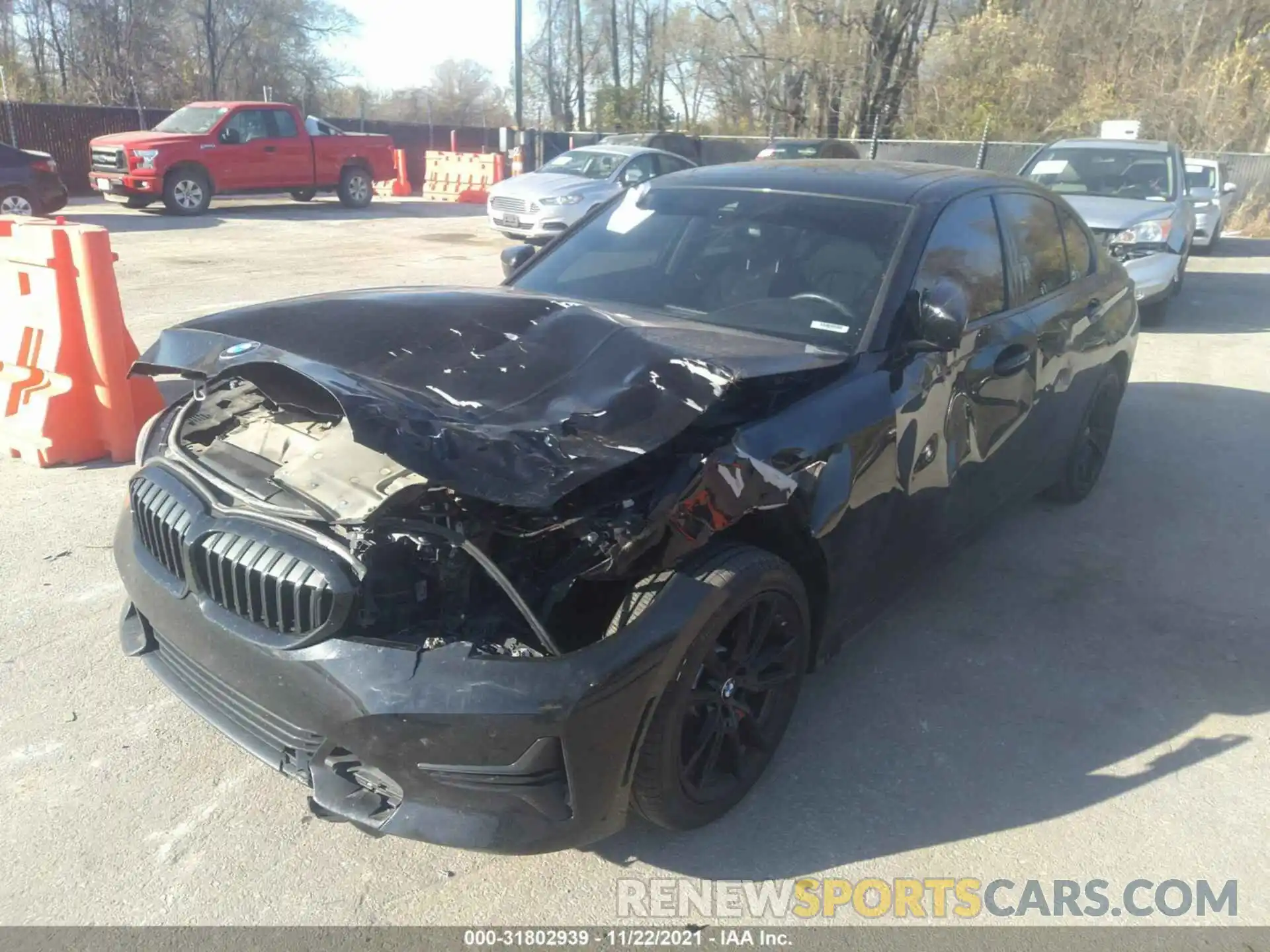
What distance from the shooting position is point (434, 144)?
101 feet

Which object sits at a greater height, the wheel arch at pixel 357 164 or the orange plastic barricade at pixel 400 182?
the wheel arch at pixel 357 164

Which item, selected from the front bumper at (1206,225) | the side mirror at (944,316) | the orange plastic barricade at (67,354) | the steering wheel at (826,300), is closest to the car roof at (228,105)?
the orange plastic barricade at (67,354)

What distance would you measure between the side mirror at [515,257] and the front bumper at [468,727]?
7.87 ft

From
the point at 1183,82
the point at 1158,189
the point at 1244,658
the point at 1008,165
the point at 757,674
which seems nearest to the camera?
the point at 757,674

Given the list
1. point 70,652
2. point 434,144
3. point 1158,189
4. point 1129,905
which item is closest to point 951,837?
point 1129,905

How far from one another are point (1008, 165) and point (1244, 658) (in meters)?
21.8

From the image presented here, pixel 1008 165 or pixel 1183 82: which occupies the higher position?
pixel 1183 82

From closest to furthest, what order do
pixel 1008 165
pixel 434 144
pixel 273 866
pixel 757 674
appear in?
pixel 273 866 < pixel 757 674 < pixel 1008 165 < pixel 434 144

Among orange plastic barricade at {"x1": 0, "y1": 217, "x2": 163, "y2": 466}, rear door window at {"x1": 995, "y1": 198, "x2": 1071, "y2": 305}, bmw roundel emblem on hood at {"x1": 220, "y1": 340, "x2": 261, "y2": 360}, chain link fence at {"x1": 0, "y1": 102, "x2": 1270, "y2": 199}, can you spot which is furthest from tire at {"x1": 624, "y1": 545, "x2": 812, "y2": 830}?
chain link fence at {"x1": 0, "y1": 102, "x2": 1270, "y2": 199}

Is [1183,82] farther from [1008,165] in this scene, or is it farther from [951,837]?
[951,837]

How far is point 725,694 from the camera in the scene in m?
2.72

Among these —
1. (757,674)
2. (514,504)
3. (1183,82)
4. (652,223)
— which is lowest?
(757,674)

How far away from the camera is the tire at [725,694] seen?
2496 mm

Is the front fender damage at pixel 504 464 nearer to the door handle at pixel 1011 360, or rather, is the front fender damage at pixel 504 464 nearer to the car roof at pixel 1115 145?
the door handle at pixel 1011 360
